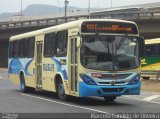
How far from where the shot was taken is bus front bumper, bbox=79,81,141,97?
1812 centimetres

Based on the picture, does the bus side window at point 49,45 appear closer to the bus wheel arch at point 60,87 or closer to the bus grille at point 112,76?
the bus wheel arch at point 60,87

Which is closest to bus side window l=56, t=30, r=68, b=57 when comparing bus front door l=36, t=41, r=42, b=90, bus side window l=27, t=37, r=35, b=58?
bus front door l=36, t=41, r=42, b=90

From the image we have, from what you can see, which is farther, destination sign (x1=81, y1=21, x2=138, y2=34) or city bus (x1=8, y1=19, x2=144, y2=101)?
destination sign (x1=81, y1=21, x2=138, y2=34)

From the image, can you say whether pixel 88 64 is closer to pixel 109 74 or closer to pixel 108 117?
pixel 109 74

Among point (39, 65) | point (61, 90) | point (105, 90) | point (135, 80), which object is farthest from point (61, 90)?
point (39, 65)

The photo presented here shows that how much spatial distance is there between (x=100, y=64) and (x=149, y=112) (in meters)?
3.16

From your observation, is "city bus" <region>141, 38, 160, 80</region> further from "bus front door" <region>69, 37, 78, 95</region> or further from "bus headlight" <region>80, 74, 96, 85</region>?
"bus headlight" <region>80, 74, 96, 85</region>

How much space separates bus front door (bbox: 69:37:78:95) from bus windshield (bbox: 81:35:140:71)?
0.54m

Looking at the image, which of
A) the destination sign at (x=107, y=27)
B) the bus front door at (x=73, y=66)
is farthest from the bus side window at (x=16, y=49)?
the destination sign at (x=107, y=27)

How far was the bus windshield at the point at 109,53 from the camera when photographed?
60.5ft

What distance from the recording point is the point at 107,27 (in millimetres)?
19016

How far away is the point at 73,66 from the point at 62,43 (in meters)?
1.63

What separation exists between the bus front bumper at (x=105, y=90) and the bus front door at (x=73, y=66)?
1.86 feet

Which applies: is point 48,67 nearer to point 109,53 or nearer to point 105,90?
point 109,53
